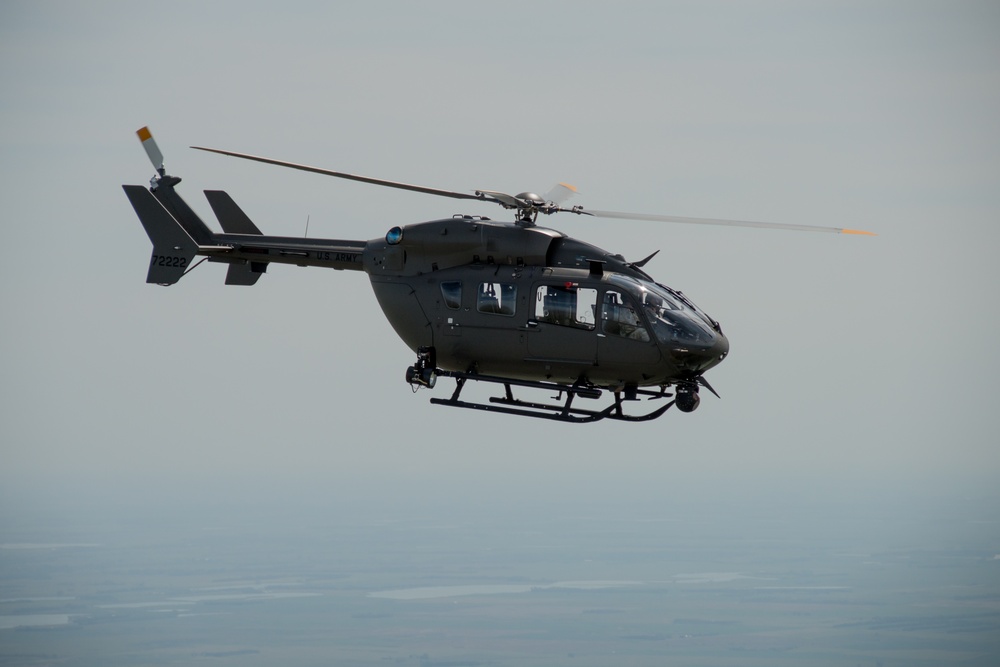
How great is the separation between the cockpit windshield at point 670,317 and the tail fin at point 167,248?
10.7 meters

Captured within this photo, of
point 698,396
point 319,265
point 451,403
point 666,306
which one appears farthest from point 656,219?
point 319,265

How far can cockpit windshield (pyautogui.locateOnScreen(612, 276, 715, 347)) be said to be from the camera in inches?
870

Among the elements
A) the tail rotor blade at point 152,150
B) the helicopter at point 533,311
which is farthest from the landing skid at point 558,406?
the tail rotor blade at point 152,150

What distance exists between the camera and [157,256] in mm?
27922

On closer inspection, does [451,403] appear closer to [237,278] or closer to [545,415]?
[545,415]

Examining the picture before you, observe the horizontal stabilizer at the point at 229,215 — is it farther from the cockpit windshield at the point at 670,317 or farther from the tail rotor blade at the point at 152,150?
the cockpit windshield at the point at 670,317

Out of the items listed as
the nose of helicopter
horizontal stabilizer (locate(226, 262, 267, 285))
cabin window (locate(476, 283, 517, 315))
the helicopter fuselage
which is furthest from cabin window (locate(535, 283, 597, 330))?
horizontal stabilizer (locate(226, 262, 267, 285))

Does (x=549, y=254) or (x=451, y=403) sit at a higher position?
(x=549, y=254)

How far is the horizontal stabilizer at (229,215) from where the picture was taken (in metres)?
28.7

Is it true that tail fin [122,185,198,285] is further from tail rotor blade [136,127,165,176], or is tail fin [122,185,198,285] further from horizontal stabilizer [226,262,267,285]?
tail rotor blade [136,127,165,176]

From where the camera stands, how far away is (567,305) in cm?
2281

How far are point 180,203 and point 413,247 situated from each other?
306 inches

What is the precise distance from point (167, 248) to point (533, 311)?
9688 millimetres

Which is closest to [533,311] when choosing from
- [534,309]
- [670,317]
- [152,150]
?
[534,309]
